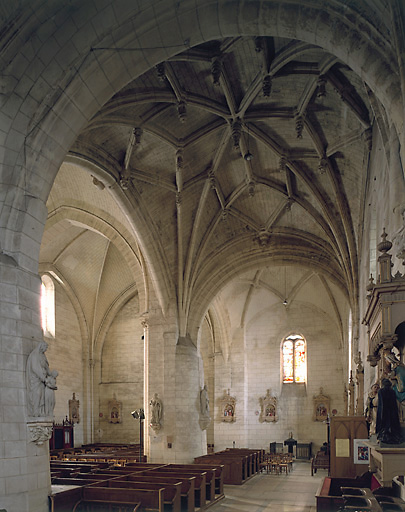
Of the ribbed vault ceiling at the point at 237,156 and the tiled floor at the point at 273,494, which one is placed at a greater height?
the ribbed vault ceiling at the point at 237,156

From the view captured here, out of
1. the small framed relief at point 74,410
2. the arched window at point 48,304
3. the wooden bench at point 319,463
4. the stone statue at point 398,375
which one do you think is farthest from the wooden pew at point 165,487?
the small framed relief at point 74,410

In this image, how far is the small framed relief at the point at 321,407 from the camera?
96.0ft

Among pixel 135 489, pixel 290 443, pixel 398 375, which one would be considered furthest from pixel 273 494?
pixel 290 443

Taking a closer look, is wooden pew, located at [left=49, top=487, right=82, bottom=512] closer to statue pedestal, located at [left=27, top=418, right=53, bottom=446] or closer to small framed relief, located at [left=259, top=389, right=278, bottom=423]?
statue pedestal, located at [left=27, top=418, right=53, bottom=446]

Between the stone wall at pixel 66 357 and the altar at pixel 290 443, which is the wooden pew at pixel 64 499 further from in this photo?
the altar at pixel 290 443

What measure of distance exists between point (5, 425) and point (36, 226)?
332 cm

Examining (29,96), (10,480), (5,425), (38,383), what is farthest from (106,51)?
(10,480)

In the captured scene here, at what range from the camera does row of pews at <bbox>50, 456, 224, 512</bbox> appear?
1120 centimetres

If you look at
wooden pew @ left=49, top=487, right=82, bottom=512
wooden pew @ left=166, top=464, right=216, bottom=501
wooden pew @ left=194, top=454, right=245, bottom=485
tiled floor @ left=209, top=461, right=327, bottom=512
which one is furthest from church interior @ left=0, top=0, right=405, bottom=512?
tiled floor @ left=209, top=461, right=327, bottom=512

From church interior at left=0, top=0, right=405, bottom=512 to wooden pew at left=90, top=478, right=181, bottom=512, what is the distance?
114 inches

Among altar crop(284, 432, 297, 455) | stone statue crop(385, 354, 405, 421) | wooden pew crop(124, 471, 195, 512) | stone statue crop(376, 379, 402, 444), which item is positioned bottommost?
altar crop(284, 432, 297, 455)

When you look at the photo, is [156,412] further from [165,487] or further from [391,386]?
[391,386]

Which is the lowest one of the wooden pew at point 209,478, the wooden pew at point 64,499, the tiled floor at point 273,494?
the tiled floor at point 273,494

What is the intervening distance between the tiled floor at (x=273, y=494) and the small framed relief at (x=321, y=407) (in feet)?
24.8
